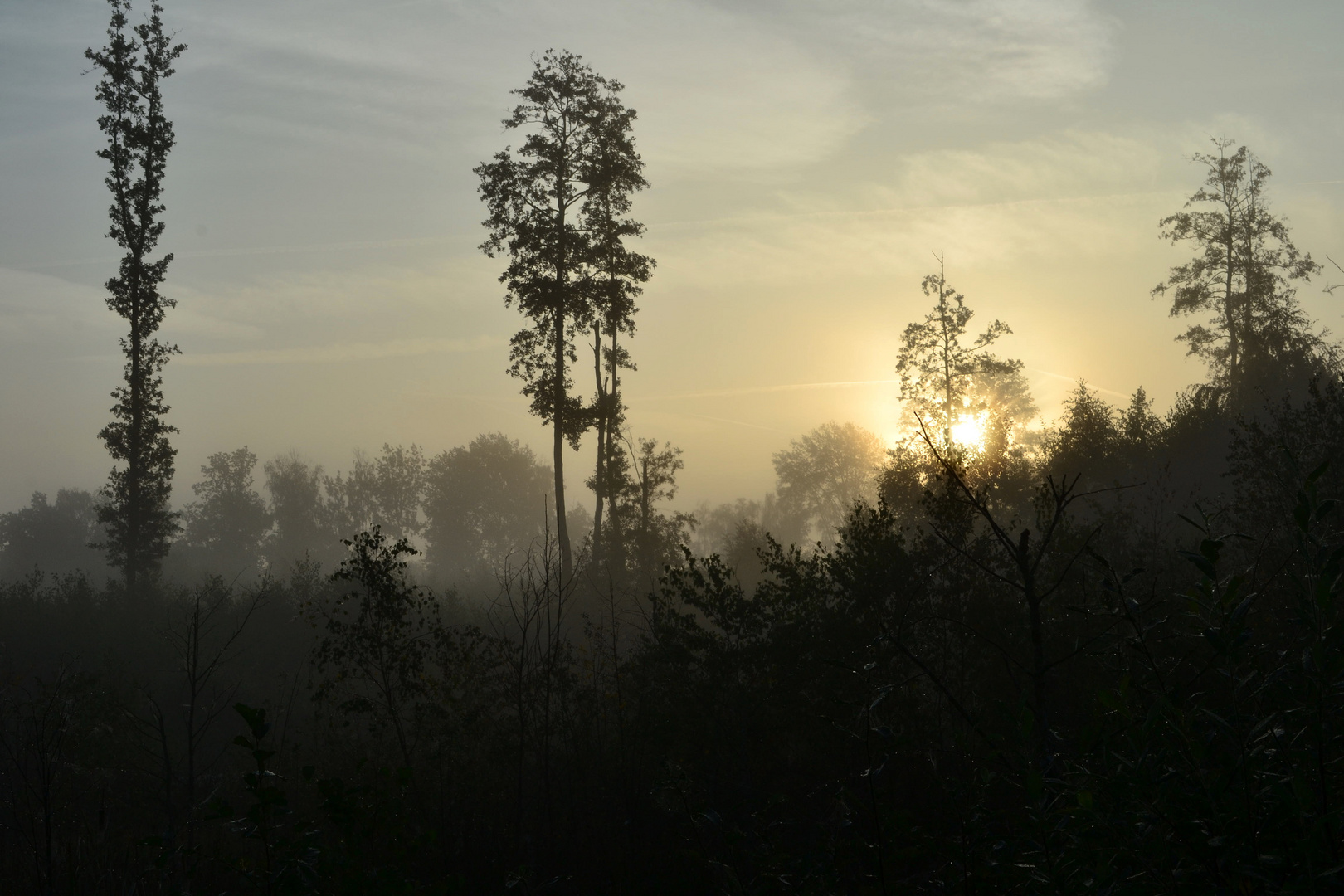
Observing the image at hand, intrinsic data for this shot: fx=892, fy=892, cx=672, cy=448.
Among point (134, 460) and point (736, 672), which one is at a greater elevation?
point (134, 460)

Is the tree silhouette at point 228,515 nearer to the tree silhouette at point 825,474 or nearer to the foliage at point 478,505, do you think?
the foliage at point 478,505

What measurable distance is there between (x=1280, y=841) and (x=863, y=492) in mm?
79860

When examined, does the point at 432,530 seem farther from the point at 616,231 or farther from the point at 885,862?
the point at 885,862

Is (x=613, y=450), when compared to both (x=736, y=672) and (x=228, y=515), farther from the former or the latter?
(x=228, y=515)

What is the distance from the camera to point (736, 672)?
14.5 metres

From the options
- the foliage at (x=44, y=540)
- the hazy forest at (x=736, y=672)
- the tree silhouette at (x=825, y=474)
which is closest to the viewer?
the hazy forest at (x=736, y=672)

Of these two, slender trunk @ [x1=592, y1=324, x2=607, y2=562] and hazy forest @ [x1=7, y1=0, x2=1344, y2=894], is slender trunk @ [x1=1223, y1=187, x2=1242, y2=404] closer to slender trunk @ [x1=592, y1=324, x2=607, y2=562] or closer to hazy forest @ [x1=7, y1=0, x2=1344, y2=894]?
hazy forest @ [x1=7, y1=0, x2=1344, y2=894]

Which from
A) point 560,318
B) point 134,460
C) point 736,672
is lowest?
point 736,672

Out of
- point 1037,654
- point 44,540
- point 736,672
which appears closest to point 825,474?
point 736,672

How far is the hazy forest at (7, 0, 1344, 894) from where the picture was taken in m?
2.51

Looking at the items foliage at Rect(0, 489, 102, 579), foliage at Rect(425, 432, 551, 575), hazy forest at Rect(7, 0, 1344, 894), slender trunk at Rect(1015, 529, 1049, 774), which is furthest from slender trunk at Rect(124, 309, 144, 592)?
foliage at Rect(0, 489, 102, 579)

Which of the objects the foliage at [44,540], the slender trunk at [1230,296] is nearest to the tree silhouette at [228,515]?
the foliage at [44,540]

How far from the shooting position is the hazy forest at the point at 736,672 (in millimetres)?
2514

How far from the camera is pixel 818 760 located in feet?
47.0
